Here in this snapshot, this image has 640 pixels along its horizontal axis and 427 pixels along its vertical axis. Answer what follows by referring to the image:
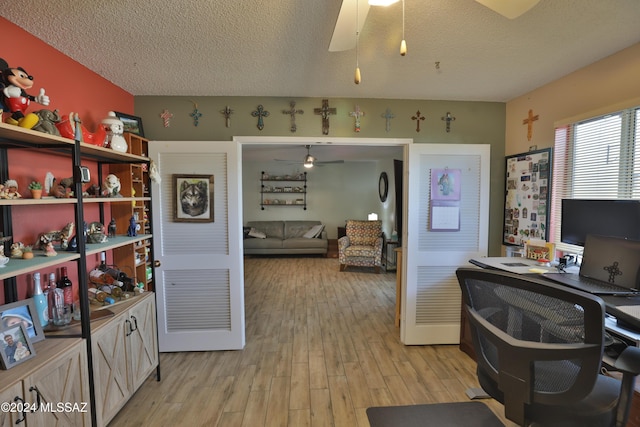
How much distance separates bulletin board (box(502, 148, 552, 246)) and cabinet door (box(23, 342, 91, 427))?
10.9ft

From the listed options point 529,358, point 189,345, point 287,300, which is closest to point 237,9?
point 529,358

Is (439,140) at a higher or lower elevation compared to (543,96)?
lower

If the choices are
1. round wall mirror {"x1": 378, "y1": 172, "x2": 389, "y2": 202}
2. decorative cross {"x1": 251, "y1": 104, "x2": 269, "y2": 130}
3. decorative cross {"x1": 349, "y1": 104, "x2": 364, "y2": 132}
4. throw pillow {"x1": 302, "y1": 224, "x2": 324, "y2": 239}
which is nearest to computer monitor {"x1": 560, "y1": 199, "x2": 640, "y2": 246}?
decorative cross {"x1": 349, "y1": 104, "x2": 364, "y2": 132}

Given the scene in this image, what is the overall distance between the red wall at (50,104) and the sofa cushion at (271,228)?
495 cm

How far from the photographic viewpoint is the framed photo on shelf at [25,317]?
1.28 metres

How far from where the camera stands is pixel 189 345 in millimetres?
2594

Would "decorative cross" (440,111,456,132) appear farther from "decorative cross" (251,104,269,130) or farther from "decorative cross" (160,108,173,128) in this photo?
"decorative cross" (160,108,173,128)

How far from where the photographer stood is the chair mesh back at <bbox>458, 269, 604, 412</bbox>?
2.92ft

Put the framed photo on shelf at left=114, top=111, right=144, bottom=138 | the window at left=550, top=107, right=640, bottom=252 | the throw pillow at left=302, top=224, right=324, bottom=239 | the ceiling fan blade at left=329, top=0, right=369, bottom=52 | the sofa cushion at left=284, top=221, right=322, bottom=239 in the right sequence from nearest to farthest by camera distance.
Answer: the ceiling fan blade at left=329, top=0, right=369, bottom=52, the window at left=550, top=107, right=640, bottom=252, the framed photo on shelf at left=114, top=111, right=144, bottom=138, the throw pillow at left=302, top=224, right=324, bottom=239, the sofa cushion at left=284, top=221, right=322, bottom=239

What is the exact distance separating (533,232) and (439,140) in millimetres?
1168

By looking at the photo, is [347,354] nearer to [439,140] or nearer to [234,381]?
[234,381]

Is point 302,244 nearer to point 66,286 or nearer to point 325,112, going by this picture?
point 325,112

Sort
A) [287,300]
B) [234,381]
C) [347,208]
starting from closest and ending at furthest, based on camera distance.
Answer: [234,381] → [287,300] → [347,208]

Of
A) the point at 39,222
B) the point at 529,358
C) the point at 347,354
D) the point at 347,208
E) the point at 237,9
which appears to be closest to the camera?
the point at 529,358
